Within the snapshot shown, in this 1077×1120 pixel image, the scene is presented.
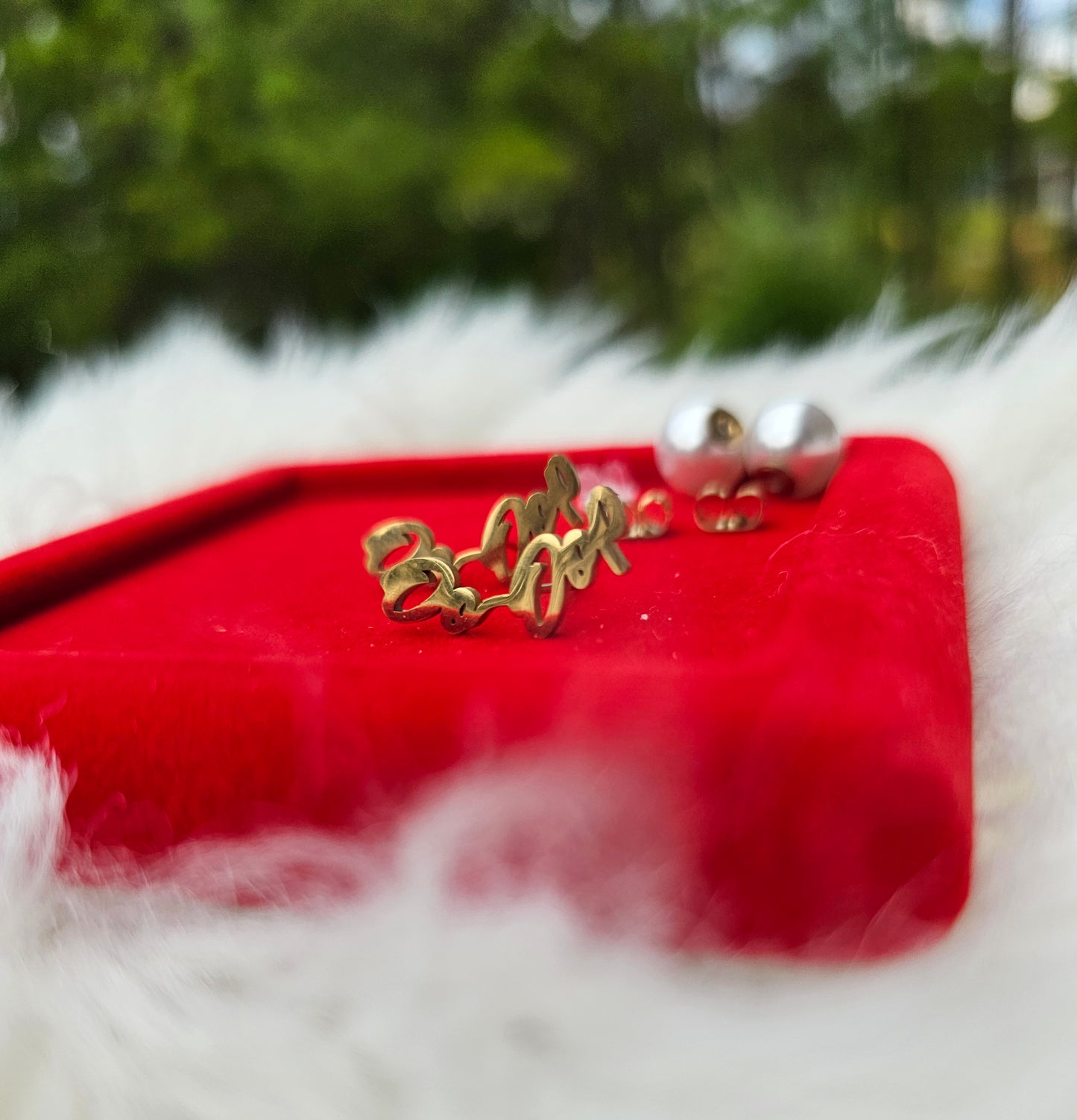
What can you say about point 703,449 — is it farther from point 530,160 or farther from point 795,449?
point 530,160

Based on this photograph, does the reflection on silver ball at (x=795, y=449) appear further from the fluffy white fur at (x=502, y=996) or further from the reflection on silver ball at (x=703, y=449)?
the fluffy white fur at (x=502, y=996)

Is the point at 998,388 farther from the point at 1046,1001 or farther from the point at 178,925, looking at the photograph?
the point at 178,925

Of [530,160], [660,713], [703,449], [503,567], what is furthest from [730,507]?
[530,160]

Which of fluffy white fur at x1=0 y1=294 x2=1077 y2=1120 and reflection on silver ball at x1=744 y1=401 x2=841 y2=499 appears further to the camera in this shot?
reflection on silver ball at x1=744 y1=401 x2=841 y2=499

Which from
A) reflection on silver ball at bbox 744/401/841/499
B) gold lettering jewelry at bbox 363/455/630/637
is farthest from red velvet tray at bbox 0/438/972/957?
reflection on silver ball at bbox 744/401/841/499

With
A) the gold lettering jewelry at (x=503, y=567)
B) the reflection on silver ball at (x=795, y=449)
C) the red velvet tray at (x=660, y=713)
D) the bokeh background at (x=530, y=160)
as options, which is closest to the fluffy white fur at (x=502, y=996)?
the red velvet tray at (x=660, y=713)

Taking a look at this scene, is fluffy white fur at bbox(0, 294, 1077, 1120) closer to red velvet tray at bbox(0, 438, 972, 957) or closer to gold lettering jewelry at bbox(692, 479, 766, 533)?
red velvet tray at bbox(0, 438, 972, 957)
